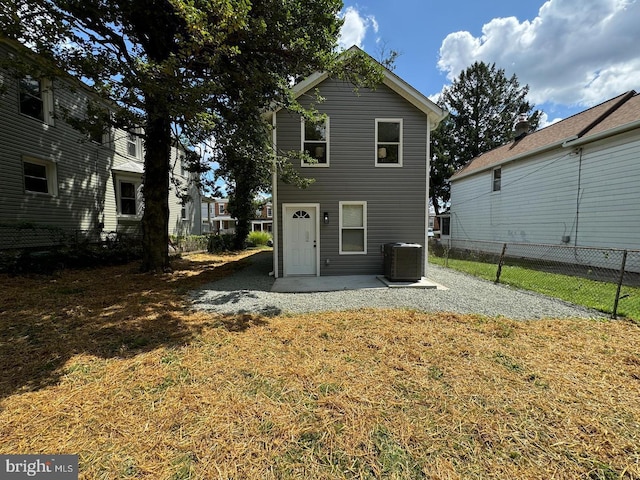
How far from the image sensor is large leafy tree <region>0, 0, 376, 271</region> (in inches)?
196

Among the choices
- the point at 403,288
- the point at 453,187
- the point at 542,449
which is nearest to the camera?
the point at 542,449

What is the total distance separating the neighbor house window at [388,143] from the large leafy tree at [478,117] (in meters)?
22.3

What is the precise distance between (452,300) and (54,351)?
6.68 meters

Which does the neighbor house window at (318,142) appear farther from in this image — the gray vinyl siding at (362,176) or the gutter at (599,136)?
the gutter at (599,136)

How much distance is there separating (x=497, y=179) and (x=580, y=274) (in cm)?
773

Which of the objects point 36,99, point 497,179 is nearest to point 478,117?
point 497,179

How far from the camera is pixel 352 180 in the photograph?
27.6 feet

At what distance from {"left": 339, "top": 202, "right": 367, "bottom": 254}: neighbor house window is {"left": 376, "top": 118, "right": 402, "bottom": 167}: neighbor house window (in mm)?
1543

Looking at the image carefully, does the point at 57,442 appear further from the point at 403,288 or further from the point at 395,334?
the point at 403,288

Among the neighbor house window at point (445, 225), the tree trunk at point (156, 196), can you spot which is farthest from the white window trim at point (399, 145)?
the neighbor house window at point (445, 225)

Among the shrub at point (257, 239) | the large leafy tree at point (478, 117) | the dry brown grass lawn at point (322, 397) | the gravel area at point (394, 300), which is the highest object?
the large leafy tree at point (478, 117)

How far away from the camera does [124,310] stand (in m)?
5.02

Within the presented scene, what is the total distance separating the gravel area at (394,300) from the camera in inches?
207

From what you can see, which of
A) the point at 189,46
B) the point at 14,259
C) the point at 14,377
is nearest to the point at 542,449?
the point at 14,377
